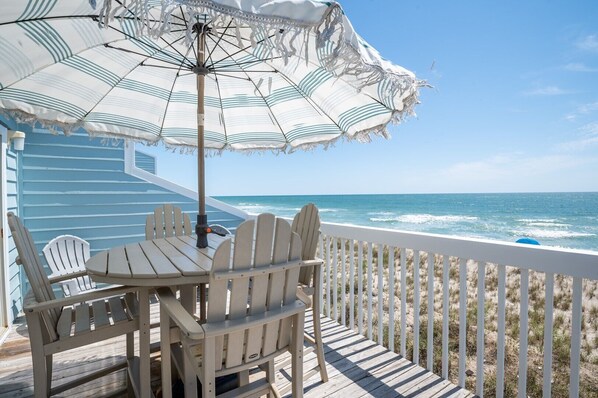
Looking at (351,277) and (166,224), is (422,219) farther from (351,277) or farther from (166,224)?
(166,224)

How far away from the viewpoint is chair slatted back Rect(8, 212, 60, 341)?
154 cm

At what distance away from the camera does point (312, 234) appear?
2312mm

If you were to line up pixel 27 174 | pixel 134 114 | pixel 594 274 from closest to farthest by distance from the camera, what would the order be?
pixel 594 274 < pixel 134 114 < pixel 27 174

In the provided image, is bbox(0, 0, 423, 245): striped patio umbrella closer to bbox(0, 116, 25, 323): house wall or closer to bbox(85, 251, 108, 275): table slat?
bbox(85, 251, 108, 275): table slat

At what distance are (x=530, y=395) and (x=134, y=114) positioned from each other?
4.34 m

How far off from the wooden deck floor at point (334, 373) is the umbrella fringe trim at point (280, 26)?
194 centimetres

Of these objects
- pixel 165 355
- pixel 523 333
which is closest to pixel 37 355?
pixel 165 355

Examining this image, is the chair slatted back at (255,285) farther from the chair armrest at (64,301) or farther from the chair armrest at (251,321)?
the chair armrest at (64,301)

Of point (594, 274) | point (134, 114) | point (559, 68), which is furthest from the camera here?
point (559, 68)

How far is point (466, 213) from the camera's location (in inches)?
1073

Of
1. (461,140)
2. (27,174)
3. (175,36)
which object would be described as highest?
(461,140)

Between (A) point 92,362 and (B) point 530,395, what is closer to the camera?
(A) point 92,362

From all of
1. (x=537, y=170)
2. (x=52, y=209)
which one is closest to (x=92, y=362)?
(x=52, y=209)

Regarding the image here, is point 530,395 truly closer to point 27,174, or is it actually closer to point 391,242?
point 391,242
